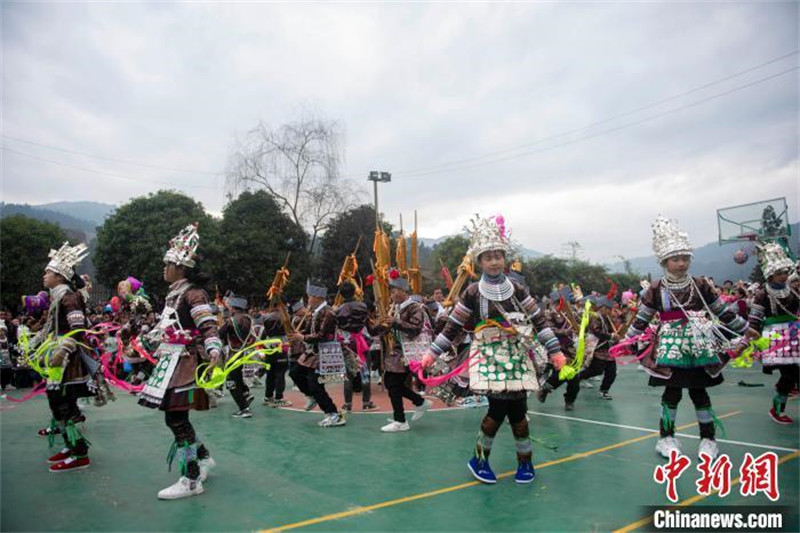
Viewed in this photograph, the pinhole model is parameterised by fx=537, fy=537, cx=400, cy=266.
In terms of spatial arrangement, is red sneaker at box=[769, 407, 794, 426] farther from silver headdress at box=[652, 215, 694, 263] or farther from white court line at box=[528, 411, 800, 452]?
silver headdress at box=[652, 215, 694, 263]

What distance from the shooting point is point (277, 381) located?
8.95m

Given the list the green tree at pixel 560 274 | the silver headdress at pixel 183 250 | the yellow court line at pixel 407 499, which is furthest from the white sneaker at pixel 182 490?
the green tree at pixel 560 274

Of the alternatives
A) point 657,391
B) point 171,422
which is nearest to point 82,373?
point 171,422

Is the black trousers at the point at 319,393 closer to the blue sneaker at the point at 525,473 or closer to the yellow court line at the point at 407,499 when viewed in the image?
the yellow court line at the point at 407,499

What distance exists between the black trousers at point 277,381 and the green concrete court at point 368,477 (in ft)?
4.32

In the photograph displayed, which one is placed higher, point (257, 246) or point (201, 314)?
point (257, 246)

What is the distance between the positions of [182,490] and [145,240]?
2131 cm

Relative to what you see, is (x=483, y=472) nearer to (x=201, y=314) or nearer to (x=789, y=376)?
(x=201, y=314)

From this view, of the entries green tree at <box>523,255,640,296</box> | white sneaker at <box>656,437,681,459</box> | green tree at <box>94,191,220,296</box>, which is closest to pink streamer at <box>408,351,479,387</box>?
white sneaker at <box>656,437,681,459</box>

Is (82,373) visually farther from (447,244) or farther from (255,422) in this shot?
(447,244)

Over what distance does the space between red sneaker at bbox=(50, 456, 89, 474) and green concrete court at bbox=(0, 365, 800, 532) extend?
149mm

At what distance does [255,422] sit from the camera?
746 centimetres

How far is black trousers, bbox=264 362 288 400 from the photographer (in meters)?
8.95

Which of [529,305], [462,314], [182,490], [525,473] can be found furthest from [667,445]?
[182,490]
